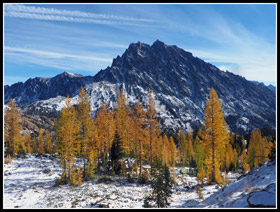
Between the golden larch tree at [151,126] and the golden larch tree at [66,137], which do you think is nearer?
the golden larch tree at [66,137]

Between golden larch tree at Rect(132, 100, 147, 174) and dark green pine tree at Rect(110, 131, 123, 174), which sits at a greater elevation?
golden larch tree at Rect(132, 100, 147, 174)

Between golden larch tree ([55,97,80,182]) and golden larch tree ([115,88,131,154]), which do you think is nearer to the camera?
golden larch tree ([55,97,80,182])

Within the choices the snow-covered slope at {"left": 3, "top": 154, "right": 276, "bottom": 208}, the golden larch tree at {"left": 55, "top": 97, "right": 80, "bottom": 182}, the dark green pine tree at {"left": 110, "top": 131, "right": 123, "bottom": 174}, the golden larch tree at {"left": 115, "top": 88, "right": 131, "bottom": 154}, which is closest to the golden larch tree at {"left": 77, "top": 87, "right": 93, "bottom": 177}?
the golden larch tree at {"left": 55, "top": 97, "right": 80, "bottom": 182}

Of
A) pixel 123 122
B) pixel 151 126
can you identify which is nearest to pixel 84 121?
pixel 151 126

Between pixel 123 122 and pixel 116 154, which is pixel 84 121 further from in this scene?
pixel 123 122

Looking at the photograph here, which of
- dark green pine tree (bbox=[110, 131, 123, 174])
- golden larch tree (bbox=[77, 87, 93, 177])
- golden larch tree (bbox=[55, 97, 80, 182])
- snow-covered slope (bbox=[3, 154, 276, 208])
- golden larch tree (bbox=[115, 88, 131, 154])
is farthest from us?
golden larch tree (bbox=[115, 88, 131, 154])

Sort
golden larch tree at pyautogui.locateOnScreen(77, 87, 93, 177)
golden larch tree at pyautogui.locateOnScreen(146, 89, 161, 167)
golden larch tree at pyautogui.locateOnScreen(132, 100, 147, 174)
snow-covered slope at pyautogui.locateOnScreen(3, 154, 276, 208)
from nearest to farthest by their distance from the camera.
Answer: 1. snow-covered slope at pyautogui.locateOnScreen(3, 154, 276, 208)
2. golden larch tree at pyautogui.locateOnScreen(77, 87, 93, 177)
3. golden larch tree at pyautogui.locateOnScreen(132, 100, 147, 174)
4. golden larch tree at pyautogui.locateOnScreen(146, 89, 161, 167)

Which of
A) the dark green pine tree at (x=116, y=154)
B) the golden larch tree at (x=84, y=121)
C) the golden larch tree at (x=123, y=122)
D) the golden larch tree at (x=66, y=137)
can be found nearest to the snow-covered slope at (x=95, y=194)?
the golden larch tree at (x=66, y=137)

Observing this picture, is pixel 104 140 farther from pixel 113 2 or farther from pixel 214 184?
pixel 113 2

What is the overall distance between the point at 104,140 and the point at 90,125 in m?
5.77

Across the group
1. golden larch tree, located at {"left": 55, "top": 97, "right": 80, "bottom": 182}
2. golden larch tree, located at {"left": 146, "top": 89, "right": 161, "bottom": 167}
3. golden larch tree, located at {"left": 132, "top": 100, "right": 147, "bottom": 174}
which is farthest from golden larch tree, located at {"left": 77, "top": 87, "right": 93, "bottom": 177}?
golden larch tree, located at {"left": 146, "top": 89, "right": 161, "bottom": 167}

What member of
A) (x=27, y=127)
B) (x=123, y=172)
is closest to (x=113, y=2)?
(x=123, y=172)

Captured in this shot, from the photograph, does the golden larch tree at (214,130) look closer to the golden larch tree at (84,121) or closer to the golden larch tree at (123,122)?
the golden larch tree at (123,122)

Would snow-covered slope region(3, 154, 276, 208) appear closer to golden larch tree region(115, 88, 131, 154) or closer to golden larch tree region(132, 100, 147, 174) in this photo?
golden larch tree region(132, 100, 147, 174)
